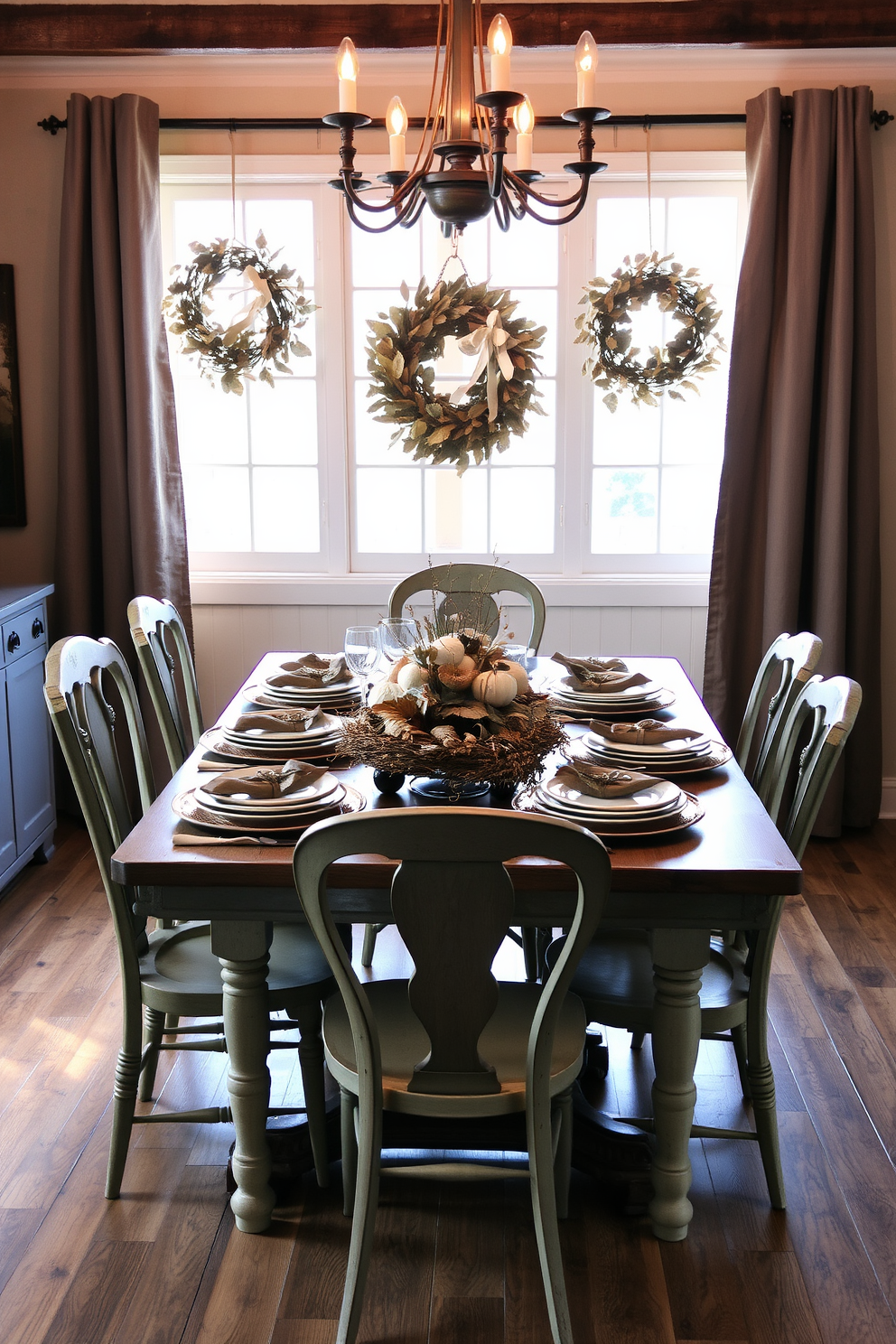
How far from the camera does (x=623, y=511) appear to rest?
434 centimetres

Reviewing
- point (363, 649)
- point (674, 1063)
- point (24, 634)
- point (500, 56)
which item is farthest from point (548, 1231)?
point (24, 634)

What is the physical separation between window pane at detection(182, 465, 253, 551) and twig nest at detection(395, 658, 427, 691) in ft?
8.22

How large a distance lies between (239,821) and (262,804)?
48mm

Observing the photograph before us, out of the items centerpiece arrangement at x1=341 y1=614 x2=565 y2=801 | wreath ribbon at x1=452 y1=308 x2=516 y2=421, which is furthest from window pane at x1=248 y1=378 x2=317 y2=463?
centerpiece arrangement at x1=341 y1=614 x2=565 y2=801

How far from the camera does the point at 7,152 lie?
4.09m

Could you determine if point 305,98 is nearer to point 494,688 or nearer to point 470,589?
point 470,589

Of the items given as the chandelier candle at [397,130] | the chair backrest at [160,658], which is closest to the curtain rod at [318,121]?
the chandelier candle at [397,130]

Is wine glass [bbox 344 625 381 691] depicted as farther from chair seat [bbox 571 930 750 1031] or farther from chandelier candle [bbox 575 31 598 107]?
chandelier candle [bbox 575 31 598 107]

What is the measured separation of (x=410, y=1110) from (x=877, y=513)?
3019 mm

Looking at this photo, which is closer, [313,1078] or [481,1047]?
[481,1047]

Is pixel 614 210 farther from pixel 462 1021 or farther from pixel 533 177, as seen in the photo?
pixel 462 1021

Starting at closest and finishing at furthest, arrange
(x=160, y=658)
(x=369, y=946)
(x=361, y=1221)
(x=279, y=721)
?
(x=361, y=1221), (x=279, y=721), (x=160, y=658), (x=369, y=946)

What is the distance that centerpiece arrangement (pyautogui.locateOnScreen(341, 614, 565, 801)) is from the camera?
196 cm

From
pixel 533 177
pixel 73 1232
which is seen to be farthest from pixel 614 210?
pixel 73 1232
